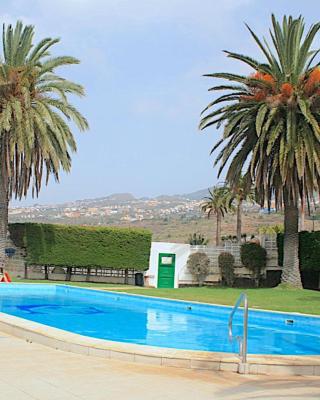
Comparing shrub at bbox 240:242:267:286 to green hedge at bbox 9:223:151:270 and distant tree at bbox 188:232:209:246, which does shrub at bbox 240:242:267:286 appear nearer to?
green hedge at bbox 9:223:151:270

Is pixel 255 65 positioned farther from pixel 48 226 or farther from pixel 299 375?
pixel 299 375

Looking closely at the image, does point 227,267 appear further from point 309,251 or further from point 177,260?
point 309,251

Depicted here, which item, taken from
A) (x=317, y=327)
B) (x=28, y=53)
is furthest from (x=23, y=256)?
(x=317, y=327)

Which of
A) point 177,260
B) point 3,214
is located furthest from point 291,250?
point 3,214

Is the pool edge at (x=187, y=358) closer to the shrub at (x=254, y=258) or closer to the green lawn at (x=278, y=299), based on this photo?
the green lawn at (x=278, y=299)

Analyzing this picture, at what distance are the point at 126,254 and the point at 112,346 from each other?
2442 centimetres

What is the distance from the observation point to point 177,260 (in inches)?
1275

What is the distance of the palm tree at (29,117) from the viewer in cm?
2638

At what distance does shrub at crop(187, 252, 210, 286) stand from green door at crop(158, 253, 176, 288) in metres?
1.06

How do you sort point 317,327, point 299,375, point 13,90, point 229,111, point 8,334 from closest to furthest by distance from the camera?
1. point 299,375
2. point 8,334
3. point 317,327
4. point 229,111
5. point 13,90

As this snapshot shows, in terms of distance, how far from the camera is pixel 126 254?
107 feet

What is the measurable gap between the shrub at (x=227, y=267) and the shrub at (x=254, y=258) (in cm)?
70

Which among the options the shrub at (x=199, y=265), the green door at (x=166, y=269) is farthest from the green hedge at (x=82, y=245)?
the shrub at (x=199, y=265)

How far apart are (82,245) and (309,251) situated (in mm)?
12709
